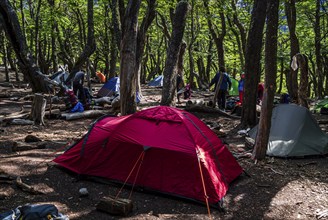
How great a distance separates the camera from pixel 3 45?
23.8 metres

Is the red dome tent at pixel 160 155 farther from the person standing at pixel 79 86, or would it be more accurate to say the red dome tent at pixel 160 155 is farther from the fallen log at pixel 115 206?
the person standing at pixel 79 86

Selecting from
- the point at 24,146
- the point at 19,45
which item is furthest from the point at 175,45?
the point at 19,45

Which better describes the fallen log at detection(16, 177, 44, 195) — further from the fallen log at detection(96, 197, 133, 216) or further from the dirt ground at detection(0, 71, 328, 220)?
the fallen log at detection(96, 197, 133, 216)

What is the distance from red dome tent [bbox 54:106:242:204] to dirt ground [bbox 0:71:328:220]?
0.24m

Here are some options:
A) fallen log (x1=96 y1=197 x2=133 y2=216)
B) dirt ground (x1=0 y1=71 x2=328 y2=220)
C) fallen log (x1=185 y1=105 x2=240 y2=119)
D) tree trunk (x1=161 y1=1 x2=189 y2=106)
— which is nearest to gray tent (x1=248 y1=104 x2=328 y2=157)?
dirt ground (x1=0 y1=71 x2=328 y2=220)

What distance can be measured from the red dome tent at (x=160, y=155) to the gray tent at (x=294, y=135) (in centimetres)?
237

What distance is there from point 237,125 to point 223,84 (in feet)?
9.76

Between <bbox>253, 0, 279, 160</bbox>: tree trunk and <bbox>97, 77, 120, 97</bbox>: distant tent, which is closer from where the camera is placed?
<bbox>253, 0, 279, 160</bbox>: tree trunk

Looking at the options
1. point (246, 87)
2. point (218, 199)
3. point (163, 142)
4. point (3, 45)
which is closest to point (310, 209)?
point (218, 199)

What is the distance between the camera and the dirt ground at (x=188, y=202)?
549 centimetres

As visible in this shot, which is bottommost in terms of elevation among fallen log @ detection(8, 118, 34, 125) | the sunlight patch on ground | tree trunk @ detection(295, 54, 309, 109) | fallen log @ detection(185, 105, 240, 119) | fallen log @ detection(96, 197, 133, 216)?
the sunlight patch on ground

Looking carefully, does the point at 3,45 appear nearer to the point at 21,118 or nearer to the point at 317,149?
the point at 21,118

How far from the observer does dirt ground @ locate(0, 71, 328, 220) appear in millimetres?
5488

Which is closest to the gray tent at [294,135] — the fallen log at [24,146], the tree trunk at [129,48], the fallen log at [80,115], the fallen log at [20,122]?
the tree trunk at [129,48]
